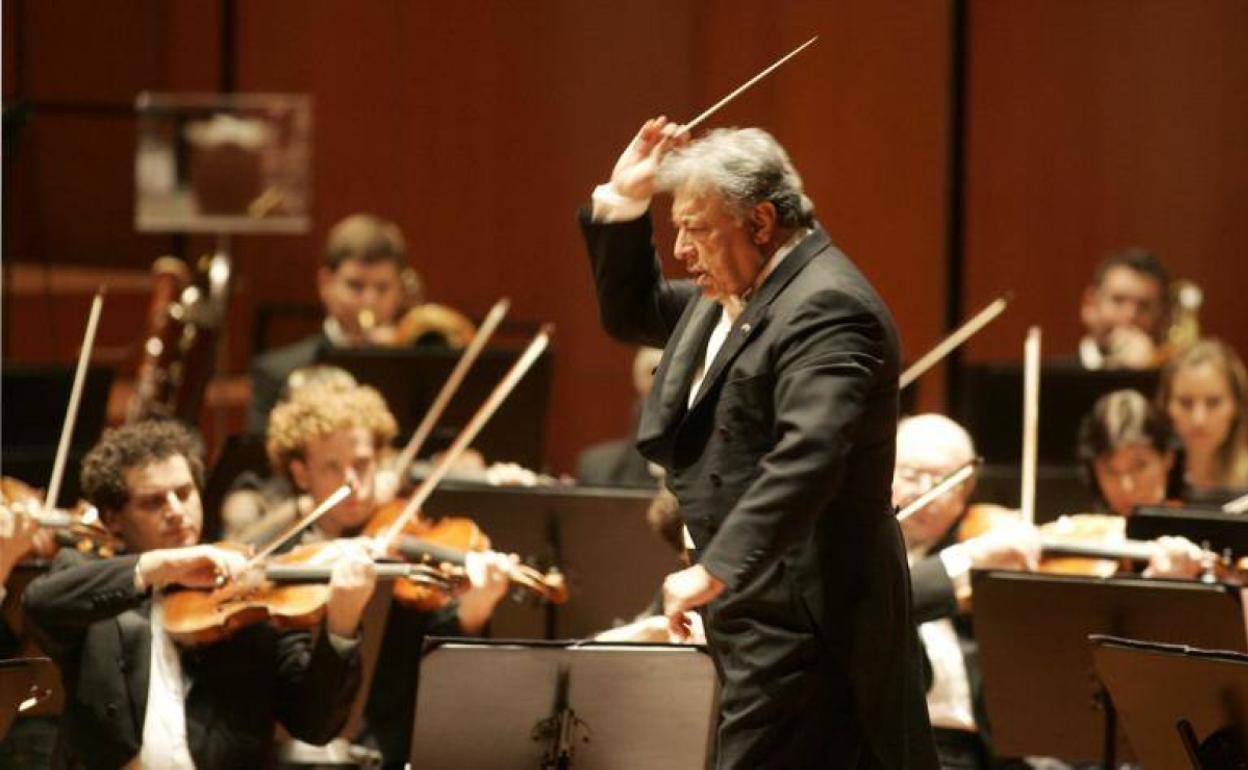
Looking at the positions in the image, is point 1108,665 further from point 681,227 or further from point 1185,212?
point 1185,212

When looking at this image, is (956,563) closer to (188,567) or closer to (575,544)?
(575,544)

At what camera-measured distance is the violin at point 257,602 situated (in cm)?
393

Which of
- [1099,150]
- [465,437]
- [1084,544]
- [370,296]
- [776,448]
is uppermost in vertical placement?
[1099,150]

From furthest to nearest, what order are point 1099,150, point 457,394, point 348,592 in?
point 1099,150
point 457,394
point 348,592

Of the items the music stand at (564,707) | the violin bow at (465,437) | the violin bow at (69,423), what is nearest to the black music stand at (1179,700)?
the music stand at (564,707)

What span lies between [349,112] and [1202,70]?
9.39 feet

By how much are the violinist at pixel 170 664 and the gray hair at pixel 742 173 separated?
1152mm

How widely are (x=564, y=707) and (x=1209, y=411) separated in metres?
2.71

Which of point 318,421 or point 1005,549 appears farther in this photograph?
point 318,421

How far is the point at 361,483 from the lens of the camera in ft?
15.2

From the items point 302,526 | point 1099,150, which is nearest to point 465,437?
point 302,526

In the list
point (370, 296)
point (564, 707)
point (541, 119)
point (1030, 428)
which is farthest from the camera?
point (541, 119)

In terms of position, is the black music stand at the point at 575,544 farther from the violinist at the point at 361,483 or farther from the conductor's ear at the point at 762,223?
the conductor's ear at the point at 762,223

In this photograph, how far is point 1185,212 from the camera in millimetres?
7457
